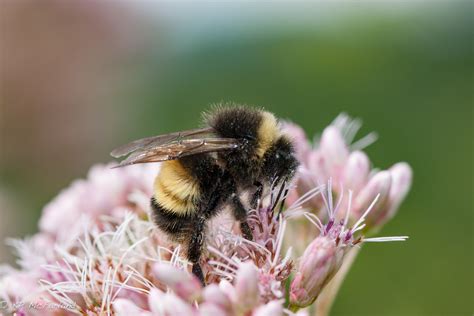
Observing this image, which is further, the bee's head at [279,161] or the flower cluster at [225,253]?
the bee's head at [279,161]

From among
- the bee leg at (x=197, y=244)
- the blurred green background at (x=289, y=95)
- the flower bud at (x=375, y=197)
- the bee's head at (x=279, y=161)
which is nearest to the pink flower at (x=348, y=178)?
the flower bud at (x=375, y=197)

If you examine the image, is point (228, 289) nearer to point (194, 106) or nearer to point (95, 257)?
point (95, 257)

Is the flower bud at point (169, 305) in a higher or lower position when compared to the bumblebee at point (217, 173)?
lower

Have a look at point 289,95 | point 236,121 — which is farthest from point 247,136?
point 289,95

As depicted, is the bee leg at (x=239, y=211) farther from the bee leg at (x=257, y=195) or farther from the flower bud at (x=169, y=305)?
the flower bud at (x=169, y=305)

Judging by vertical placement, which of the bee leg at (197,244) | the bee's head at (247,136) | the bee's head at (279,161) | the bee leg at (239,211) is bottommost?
the bee leg at (197,244)

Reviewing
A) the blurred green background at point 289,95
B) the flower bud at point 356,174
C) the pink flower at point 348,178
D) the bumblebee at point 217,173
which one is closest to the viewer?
the bumblebee at point 217,173

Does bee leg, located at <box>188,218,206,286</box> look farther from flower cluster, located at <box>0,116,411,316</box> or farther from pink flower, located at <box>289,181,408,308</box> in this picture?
pink flower, located at <box>289,181,408,308</box>
